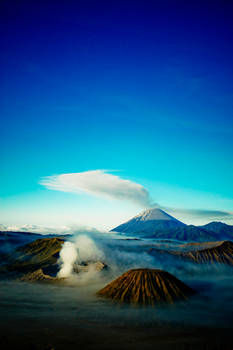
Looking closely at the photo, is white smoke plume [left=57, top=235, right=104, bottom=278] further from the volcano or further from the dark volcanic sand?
the volcano

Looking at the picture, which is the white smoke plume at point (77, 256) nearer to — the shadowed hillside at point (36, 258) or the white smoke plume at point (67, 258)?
the white smoke plume at point (67, 258)

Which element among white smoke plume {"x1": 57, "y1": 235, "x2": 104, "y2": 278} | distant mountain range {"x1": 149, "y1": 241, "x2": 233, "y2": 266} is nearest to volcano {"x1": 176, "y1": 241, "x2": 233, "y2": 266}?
distant mountain range {"x1": 149, "y1": 241, "x2": 233, "y2": 266}

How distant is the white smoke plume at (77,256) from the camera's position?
137700mm

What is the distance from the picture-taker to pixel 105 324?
60562 millimetres

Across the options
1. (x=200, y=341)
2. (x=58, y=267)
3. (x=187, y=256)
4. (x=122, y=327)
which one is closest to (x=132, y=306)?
(x=122, y=327)

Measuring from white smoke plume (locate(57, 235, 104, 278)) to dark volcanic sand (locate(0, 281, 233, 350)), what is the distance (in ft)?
139

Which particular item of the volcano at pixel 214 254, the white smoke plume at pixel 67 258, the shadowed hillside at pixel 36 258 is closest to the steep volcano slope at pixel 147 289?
the white smoke plume at pixel 67 258

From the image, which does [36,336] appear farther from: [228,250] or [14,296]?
[228,250]

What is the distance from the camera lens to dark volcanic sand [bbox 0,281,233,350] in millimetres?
46500

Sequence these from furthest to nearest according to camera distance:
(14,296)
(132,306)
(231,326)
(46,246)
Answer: (46,246) < (14,296) < (132,306) < (231,326)

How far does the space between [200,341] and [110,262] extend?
121m

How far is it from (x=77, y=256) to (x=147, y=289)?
A: 9458 centimetres

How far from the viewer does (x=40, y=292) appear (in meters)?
99.6

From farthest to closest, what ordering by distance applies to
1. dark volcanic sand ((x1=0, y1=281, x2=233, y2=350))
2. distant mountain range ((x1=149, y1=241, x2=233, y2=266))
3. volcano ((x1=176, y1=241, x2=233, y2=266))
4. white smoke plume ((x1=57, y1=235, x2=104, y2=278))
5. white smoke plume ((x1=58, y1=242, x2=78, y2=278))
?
distant mountain range ((x1=149, y1=241, x2=233, y2=266)), volcano ((x1=176, y1=241, x2=233, y2=266)), white smoke plume ((x1=57, y1=235, x2=104, y2=278)), white smoke plume ((x1=58, y1=242, x2=78, y2=278)), dark volcanic sand ((x1=0, y1=281, x2=233, y2=350))
